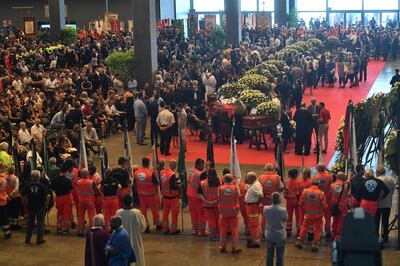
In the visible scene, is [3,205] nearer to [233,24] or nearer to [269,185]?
[269,185]

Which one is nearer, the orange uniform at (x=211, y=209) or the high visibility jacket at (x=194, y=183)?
the orange uniform at (x=211, y=209)

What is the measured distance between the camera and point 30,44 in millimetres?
34312

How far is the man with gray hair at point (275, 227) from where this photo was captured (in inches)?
402

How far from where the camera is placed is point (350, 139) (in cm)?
1314

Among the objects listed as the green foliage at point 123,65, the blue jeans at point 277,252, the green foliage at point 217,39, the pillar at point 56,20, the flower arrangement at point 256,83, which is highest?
the pillar at point 56,20

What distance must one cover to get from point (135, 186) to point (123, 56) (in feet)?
47.3

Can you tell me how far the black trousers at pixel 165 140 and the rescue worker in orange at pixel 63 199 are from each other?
235 inches

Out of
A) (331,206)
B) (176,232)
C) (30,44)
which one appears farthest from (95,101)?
(30,44)

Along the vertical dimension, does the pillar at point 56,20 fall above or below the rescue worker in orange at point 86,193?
above

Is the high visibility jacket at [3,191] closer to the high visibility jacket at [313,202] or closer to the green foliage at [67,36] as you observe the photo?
the high visibility jacket at [313,202]

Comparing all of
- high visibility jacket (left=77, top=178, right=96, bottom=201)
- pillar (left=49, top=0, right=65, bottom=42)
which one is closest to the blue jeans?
high visibility jacket (left=77, top=178, right=96, bottom=201)

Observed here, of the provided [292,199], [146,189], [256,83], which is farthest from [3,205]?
[256,83]

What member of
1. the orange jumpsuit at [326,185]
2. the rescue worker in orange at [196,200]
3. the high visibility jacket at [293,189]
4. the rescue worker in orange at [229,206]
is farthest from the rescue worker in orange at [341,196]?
the rescue worker in orange at [196,200]

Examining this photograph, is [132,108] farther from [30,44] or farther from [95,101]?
[30,44]
